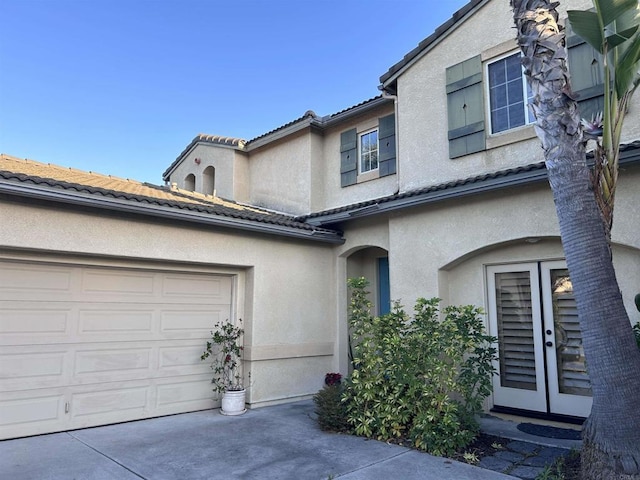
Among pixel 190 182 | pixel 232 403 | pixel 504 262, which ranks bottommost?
pixel 232 403

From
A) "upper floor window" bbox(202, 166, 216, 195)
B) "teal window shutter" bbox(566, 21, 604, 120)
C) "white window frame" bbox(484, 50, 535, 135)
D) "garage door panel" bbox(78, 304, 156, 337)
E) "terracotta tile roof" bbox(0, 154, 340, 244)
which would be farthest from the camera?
"upper floor window" bbox(202, 166, 216, 195)

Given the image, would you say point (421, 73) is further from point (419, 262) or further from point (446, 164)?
point (419, 262)

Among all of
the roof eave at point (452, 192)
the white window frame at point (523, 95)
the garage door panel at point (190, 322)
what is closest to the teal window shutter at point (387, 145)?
the roof eave at point (452, 192)

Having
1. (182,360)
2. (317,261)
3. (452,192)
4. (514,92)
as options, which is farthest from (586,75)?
(182,360)

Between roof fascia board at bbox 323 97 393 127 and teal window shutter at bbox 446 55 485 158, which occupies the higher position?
roof fascia board at bbox 323 97 393 127

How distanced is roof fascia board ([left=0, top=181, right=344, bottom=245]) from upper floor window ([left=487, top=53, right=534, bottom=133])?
13.7ft

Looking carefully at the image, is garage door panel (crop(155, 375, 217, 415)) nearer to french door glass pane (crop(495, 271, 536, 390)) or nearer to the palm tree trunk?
french door glass pane (crop(495, 271, 536, 390))

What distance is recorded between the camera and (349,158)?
1161cm

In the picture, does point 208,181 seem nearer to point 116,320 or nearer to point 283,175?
point 283,175

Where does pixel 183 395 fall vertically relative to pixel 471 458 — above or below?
above

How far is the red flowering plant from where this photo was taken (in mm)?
8609

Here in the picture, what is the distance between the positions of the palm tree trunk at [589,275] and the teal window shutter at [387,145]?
534 centimetres

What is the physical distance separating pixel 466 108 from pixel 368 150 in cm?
315

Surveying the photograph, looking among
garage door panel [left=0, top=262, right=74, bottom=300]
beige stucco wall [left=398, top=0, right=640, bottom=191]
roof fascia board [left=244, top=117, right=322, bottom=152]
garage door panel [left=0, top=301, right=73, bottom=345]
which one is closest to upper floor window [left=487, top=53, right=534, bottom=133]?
beige stucco wall [left=398, top=0, right=640, bottom=191]
